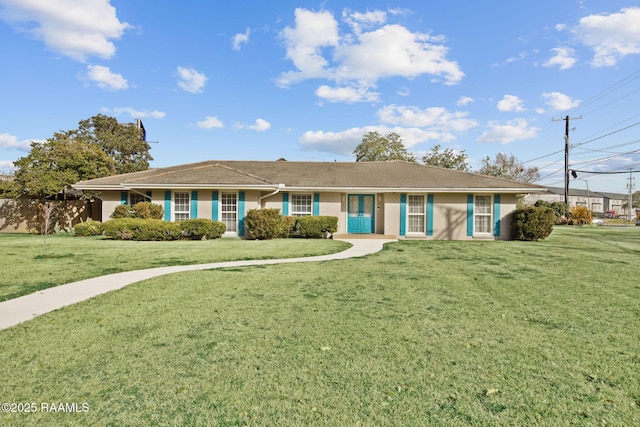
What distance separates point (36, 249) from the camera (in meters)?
11.6

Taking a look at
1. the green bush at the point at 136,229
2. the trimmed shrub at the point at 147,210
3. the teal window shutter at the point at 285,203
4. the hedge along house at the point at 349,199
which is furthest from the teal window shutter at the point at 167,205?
the teal window shutter at the point at 285,203

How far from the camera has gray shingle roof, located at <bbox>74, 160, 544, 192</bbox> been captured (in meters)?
16.3

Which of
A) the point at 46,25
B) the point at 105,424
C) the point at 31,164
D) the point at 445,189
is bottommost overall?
Answer: the point at 105,424

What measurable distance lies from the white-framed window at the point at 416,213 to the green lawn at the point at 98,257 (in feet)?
17.4

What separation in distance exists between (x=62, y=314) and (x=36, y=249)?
28.7 feet

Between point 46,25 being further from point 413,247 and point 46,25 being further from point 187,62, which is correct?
point 413,247

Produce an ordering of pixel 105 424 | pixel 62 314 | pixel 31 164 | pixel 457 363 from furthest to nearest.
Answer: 1. pixel 31 164
2. pixel 62 314
3. pixel 457 363
4. pixel 105 424

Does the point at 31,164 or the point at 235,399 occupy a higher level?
the point at 31,164

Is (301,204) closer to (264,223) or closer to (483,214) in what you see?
(264,223)

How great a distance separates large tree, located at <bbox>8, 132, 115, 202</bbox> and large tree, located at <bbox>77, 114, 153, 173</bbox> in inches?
393

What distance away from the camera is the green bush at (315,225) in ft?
53.3

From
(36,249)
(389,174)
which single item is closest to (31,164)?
(36,249)

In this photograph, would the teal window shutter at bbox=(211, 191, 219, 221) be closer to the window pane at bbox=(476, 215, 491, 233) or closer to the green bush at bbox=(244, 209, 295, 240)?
the green bush at bbox=(244, 209, 295, 240)

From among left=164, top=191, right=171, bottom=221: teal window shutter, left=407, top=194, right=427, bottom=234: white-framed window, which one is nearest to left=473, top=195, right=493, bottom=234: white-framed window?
left=407, top=194, right=427, bottom=234: white-framed window
